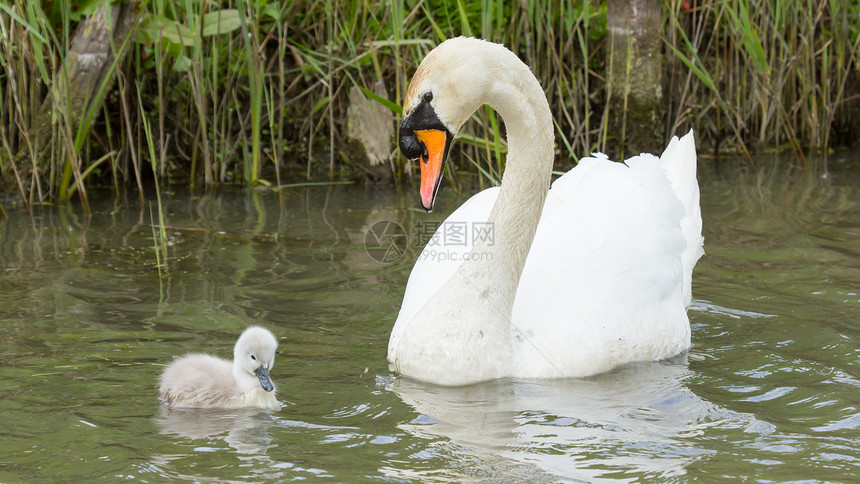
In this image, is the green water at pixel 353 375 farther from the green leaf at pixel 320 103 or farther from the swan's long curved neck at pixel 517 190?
the green leaf at pixel 320 103

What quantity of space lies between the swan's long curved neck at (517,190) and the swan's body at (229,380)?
92cm

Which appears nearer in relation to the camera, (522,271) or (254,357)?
(254,357)

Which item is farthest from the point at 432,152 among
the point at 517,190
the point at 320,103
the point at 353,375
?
the point at 320,103

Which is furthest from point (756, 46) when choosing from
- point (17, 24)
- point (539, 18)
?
point (17, 24)

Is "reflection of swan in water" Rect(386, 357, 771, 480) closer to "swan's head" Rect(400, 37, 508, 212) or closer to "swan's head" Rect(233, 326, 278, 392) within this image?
"swan's head" Rect(233, 326, 278, 392)

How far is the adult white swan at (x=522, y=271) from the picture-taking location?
408 centimetres

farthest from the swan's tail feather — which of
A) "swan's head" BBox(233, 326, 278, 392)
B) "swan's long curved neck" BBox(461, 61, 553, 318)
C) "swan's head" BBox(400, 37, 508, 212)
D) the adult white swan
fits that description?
"swan's head" BBox(233, 326, 278, 392)

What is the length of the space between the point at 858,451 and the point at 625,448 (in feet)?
2.48

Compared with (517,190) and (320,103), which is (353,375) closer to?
(517,190)

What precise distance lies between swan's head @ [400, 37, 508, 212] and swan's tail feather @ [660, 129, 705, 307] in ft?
6.02

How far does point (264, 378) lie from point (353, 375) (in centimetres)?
56

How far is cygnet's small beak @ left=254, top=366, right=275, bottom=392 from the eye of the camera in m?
3.93

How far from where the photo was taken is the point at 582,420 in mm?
3916

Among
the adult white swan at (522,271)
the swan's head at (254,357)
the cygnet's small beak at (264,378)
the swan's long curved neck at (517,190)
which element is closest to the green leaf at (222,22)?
the adult white swan at (522,271)
